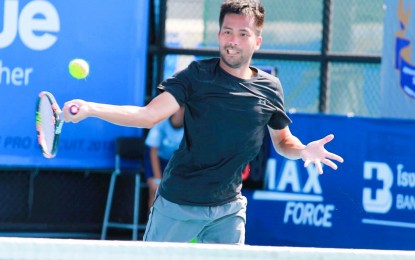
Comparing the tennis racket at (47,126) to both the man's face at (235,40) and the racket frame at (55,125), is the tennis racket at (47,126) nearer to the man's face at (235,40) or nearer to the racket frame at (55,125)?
the racket frame at (55,125)

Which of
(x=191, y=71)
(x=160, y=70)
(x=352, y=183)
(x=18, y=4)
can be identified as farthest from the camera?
(x=160, y=70)

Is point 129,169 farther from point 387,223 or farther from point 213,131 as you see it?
point 213,131

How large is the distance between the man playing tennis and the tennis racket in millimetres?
548

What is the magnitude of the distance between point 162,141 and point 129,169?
0.45 m

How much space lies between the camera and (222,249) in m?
3.32

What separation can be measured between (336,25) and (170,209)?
5.13 meters

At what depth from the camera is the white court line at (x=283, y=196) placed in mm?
8086

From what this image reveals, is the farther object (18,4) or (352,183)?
(18,4)

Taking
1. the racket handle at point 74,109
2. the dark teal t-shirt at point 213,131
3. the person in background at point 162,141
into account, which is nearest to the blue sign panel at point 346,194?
the person in background at point 162,141

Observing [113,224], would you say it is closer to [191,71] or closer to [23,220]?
[23,220]

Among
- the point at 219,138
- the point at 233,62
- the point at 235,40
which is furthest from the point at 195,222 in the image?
the point at 235,40

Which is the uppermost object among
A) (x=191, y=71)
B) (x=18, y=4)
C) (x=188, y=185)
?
(x=18, y=4)

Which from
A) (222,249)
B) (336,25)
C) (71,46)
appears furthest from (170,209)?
(336,25)

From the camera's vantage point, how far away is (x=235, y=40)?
482cm
